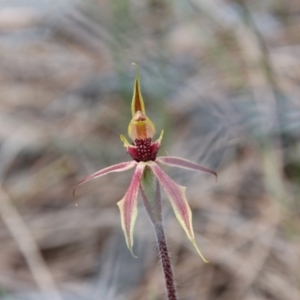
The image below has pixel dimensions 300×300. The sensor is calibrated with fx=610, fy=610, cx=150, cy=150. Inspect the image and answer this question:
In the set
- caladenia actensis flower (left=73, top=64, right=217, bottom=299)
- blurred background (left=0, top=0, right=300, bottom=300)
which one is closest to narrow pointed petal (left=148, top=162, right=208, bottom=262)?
caladenia actensis flower (left=73, top=64, right=217, bottom=299)

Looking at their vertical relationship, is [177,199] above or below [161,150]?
below

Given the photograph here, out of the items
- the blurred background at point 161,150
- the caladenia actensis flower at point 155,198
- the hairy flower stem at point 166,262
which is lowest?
the hairy flower stem at point 166,262

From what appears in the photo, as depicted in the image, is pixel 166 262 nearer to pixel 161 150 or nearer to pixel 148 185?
pixel 148 185

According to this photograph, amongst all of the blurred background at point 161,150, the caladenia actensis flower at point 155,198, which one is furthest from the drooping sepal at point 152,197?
the blurred background at point 161,150

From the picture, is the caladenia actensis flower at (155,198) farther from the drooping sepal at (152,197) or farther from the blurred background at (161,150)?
the blurred background at (161,150)

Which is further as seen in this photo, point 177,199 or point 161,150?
point 161,150

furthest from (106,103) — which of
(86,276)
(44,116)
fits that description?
(86,276)

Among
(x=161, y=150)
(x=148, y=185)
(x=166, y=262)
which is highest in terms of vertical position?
(x=161, y=150)

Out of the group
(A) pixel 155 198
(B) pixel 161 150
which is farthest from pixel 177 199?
(B) pixel 161 150

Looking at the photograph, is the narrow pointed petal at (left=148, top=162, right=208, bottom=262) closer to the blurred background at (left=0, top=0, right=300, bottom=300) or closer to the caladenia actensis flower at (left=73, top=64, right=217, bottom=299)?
the caladenia actensis flower at (left=73, top=64, right=217, bottom=299)

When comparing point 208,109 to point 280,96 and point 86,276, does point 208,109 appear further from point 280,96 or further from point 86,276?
point 86,276
